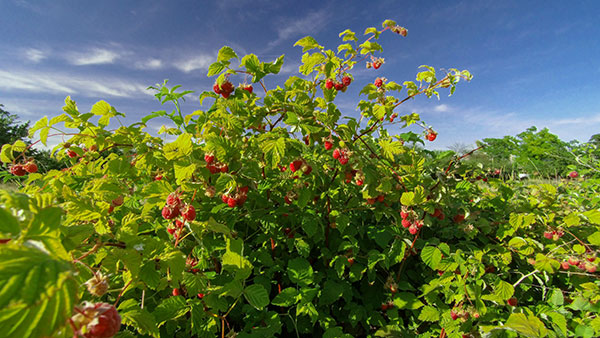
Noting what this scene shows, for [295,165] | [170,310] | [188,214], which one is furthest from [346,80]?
[170,310]

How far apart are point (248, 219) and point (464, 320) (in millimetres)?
1476

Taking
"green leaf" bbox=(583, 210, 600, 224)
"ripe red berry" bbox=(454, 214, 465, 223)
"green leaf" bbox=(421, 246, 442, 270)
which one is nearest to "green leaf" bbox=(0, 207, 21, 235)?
"green leaf" bbox=(421, 246, 442, 270)

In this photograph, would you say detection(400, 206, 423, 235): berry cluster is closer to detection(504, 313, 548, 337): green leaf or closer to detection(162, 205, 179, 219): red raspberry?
detection(504, 313, 548, 337): green leaf

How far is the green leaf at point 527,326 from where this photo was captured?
1187 millimetres

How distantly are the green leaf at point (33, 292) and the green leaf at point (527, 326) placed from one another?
Result: 160 cm

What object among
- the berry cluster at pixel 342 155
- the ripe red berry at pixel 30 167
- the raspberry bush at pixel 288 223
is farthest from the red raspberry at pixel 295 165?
the ripe red berry at pixel 30 167

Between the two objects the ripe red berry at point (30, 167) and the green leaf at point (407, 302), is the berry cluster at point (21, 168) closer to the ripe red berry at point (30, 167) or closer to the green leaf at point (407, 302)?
the ripe red berry at point (30, 167)

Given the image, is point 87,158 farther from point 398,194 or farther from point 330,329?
point 398,194

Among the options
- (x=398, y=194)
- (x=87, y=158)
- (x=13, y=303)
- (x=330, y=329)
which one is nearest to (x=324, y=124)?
(x=398, y=194)

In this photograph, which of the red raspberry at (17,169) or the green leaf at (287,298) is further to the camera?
the red raspberry at (17,169)

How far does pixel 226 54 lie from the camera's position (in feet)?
5.66

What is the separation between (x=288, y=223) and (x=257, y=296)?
0.83 metres

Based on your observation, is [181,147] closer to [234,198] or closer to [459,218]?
[234,198]

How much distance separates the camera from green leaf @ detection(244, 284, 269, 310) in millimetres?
1314
